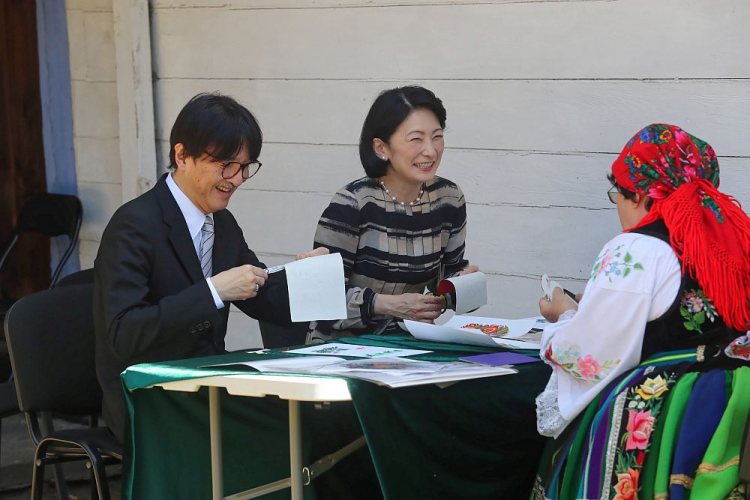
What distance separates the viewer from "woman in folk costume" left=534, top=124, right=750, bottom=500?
2.03m

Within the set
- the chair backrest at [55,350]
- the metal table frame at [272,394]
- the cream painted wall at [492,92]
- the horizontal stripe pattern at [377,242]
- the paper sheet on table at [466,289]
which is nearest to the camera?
the metal table frame at [272,394]

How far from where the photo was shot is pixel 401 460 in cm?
213

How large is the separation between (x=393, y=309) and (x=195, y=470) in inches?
31.5

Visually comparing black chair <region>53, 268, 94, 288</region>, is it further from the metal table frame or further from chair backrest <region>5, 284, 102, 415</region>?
the metal table frame

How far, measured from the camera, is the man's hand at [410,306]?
295 centimetres

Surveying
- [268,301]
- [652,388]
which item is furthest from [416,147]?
[652,388]

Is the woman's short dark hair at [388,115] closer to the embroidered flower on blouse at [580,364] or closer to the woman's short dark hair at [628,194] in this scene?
the woman's short dark hair at [628,194]

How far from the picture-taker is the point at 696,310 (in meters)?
2.16

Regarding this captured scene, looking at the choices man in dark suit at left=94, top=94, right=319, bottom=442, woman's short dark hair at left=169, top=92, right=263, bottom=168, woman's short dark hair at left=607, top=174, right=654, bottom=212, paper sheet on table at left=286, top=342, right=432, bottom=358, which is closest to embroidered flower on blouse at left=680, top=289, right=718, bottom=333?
woman's short dark hair at left=607, top=174, right=654, bottom=212

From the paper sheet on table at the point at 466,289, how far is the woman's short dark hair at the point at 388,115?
485 millimetres

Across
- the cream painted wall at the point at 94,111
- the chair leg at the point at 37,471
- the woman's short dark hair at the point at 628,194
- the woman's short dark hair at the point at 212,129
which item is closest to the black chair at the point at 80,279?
the chair leg at the point at 37,471

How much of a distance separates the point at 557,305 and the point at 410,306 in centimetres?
55

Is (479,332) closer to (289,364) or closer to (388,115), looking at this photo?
(289,364)

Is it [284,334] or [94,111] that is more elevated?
[94,111]
